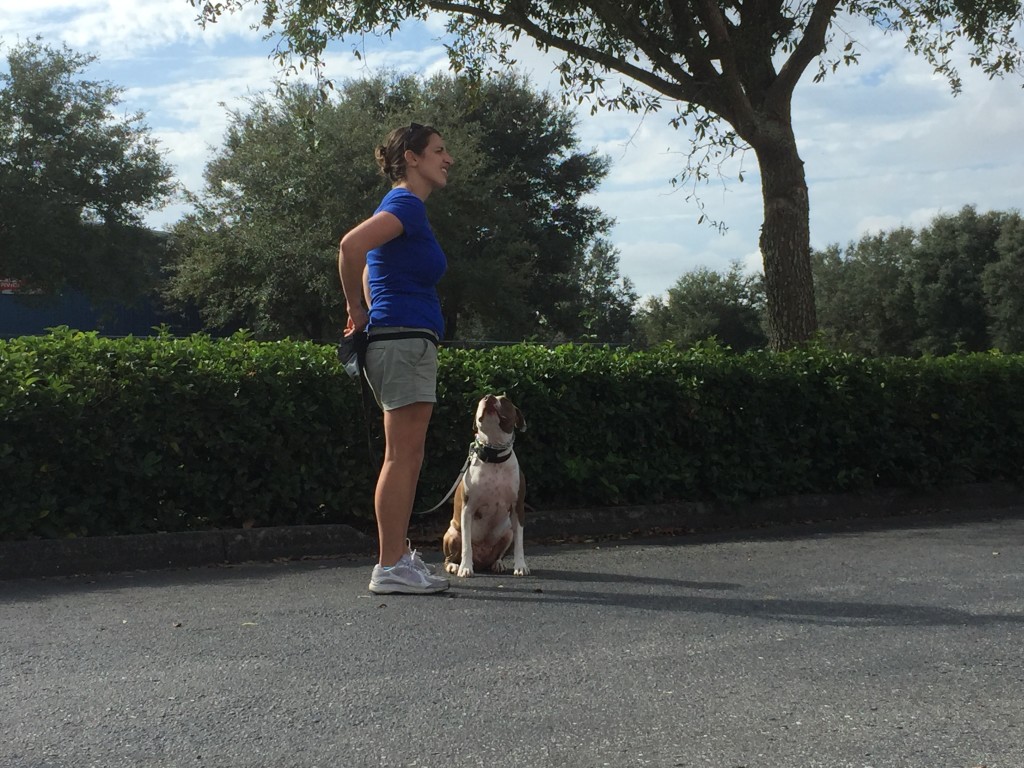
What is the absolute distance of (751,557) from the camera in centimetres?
743

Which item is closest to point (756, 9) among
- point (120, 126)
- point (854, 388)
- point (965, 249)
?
point (854, 388)

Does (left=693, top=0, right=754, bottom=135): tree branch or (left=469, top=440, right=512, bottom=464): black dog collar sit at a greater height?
(left=693, top=0, right=754, bottom=135): tree branch

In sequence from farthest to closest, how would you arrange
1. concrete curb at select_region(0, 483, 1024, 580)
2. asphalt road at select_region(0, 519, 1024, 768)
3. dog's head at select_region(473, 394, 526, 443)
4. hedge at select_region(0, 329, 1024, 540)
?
1. hedge at select_region(0, 329, 1024, 540)
2. concrete curb at select_region(0, 483, 1024, 580)
3. dog's head at select_region(473, 394, 526, 443)
4. asphalt road at select_region(0, 519, 1024, 768)

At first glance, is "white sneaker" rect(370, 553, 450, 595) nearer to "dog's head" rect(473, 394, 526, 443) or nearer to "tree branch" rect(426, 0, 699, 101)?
"dog's head" rect(473, 394, 526, 443)

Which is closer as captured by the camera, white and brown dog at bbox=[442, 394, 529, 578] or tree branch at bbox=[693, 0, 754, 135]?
white and brown dog at bbox=[442, 394, 529, 578]

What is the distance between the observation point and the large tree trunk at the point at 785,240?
40.0 ft

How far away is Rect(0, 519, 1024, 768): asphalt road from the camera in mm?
3281

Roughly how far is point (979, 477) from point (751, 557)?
204 inches

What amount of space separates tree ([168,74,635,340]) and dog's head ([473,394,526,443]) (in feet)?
92.3

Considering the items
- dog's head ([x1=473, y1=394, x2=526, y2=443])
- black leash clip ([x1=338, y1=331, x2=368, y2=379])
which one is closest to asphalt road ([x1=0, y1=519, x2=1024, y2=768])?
dog's head ([x1=473, y1=394, x2=526, y2=443])

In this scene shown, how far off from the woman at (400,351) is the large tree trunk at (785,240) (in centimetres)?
712

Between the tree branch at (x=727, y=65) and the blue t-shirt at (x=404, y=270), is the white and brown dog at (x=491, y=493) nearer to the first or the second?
the blue t-shirt at (x=404, y=270)

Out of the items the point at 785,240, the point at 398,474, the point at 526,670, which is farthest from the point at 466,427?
the point at 785,240

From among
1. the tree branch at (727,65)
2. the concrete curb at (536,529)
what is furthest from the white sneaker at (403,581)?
the tree branch at (727,65)
